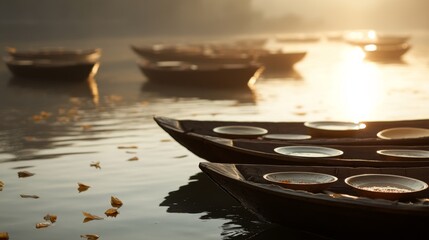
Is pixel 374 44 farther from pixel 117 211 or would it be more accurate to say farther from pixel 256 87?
pixel 117 211

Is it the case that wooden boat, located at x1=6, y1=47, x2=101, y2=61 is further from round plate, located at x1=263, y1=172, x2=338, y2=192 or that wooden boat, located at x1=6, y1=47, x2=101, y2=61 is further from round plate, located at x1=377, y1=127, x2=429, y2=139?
round plate, located at x1=263, y1=172, x2=338, y2=192

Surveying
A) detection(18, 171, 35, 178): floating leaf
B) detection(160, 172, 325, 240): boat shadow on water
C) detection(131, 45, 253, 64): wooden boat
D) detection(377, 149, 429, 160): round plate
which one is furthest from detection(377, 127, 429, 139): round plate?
detection(131, 45, 253, 64): wooden boat

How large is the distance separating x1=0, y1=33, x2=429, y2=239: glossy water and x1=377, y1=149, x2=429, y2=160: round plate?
65.8 inches

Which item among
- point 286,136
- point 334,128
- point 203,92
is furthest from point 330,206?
point 203,92

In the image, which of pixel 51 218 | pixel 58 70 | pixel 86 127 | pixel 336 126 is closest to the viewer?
pixel 51 218

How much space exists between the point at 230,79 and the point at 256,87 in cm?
104

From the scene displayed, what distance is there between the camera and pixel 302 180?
7992 mm

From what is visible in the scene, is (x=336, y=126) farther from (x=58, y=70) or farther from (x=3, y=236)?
(x=58, y=70)

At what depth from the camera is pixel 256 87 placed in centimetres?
2367

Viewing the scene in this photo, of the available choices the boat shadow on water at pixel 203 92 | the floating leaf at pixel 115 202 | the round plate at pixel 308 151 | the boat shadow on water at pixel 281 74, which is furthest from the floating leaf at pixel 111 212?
the boat shadow on water at pixel 281 74

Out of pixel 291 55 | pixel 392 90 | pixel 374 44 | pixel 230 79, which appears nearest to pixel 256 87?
pixel 230 79

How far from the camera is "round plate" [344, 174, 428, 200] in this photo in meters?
7.29

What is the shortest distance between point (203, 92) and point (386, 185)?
1449 centimetres

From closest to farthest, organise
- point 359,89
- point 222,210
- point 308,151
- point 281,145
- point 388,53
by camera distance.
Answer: point 222,210 → point 308,151 → point 281,145 → point 359,89 → point 388,53
